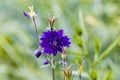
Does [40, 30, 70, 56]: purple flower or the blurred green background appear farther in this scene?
the blurred green background

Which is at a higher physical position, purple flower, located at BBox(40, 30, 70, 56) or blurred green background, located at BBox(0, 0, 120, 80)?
blurred green background, located at BBox(0, 0, 120, 80)

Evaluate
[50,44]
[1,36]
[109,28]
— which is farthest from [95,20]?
[50,44]

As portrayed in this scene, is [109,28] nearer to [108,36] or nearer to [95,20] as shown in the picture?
[95,20]

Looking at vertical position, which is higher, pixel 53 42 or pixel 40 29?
pixel 40 29

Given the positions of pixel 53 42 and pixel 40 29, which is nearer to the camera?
pixel 53 42

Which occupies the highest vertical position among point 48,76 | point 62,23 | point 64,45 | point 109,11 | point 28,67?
point 109,11

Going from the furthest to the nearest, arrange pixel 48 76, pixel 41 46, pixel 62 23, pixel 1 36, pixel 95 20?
pixel 1 36 < pixel 95 20 < pixel 62 23 < pixel 48 76 < pixel 41 46

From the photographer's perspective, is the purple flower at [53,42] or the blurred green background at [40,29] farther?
the blurred green background at [40,29]

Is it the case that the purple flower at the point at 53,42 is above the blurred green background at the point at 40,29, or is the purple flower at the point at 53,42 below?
below
